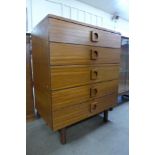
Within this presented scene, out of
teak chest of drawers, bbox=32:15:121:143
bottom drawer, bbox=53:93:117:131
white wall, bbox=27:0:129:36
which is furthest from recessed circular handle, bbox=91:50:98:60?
white wall, bbox=27:0:129:36

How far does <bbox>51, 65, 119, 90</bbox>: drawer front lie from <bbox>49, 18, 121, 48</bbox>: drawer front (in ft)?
0.77

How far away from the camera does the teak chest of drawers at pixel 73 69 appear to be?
111 cm

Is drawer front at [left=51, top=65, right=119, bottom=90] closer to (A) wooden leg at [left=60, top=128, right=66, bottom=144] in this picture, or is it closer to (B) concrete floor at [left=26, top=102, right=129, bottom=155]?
(A) wooden leg at [left=60, top=128, right=66, bottom=144]

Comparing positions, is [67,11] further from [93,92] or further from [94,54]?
[93,92]

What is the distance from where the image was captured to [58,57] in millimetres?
1113

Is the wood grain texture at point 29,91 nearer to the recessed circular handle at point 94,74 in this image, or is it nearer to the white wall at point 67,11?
the white wall at point 67,11

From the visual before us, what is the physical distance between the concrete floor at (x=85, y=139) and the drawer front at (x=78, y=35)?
0.94m

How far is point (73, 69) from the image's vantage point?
1.23 metres

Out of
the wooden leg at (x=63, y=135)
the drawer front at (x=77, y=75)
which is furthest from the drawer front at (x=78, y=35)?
the wooden leg at (x=63, y=135)

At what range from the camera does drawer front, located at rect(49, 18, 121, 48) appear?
1.08 m

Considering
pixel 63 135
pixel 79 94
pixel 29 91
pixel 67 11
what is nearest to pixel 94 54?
pixel 79 94
